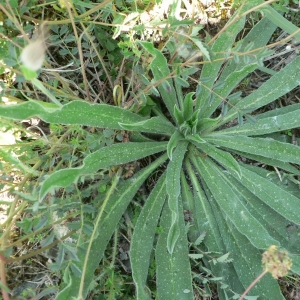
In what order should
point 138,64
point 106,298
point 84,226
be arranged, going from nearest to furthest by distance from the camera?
1. point 84,226
2. point 106,298
3. point 138,64

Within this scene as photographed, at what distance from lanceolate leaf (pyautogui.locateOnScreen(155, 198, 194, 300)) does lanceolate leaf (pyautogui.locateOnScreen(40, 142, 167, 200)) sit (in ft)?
1.05

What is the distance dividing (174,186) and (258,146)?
1.40 feet

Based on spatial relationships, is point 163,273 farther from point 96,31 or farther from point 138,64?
point 96,31

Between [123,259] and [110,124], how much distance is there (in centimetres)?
65

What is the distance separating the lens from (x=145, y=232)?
5.60ft

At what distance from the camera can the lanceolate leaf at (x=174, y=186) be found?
56.6 inches

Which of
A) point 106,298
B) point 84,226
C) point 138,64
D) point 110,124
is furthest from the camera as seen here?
point 138,64

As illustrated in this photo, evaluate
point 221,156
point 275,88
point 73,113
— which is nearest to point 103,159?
point 73,113

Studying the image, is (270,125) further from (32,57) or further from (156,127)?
(32,57)

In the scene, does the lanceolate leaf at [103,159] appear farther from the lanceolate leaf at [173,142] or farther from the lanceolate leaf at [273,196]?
the lanceolate leaf at [273,196]

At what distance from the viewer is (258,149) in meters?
1.74

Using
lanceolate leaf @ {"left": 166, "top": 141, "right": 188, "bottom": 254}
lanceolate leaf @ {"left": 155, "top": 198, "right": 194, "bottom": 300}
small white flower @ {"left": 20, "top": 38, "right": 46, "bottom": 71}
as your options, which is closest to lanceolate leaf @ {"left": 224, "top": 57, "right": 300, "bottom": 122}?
lanceolate leaf @ {"left": 166, "top": 141, "right": 188, "bottom": 254}

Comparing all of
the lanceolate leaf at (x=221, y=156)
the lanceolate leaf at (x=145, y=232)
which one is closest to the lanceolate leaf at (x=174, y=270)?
the lanceolate leaf at (x=145, y=232)

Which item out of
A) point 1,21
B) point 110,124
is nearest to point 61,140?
point 110,124
